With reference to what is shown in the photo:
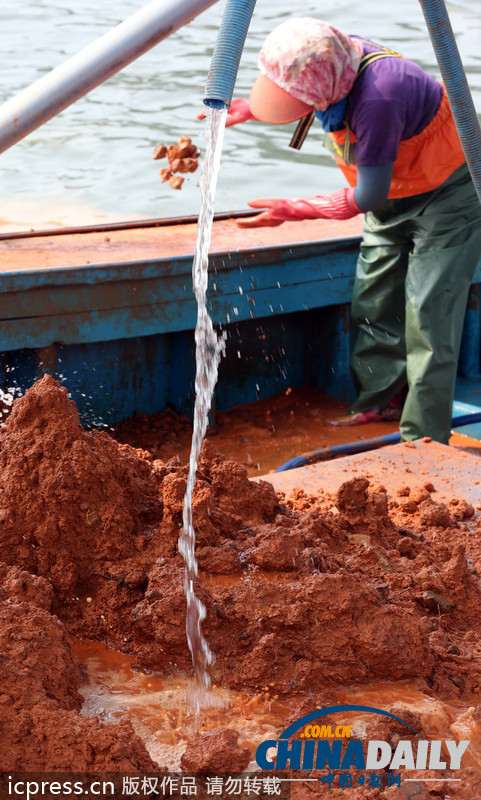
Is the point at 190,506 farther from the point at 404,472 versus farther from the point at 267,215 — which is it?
the point at 267,215

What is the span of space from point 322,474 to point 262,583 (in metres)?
0.98

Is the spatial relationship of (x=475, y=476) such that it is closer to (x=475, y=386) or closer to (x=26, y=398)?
(x=26, y=398)

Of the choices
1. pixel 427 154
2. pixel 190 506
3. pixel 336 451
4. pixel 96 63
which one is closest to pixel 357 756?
pixel 190 506

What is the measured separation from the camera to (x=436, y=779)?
124 cm

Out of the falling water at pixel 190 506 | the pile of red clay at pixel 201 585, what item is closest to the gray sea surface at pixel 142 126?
the falling water at pixel 190 506

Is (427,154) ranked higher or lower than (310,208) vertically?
higher

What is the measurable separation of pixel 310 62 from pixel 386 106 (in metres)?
0.31

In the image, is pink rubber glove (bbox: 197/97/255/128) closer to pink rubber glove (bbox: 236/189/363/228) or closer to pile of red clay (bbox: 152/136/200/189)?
pink rubber glove (bbox: 236/189/363/228)

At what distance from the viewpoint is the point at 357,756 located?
1286mm

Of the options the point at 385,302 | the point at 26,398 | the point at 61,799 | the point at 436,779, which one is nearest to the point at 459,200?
the point at 385,302

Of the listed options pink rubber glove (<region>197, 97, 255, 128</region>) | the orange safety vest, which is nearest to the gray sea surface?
pink rubber glove (<region>197, 97, 255, 128</region>)

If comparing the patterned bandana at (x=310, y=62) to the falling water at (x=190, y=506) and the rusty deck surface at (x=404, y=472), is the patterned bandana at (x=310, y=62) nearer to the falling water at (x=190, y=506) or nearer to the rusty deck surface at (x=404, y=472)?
the falling water at (x=190, y=506)

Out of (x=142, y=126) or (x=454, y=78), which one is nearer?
(x=454, y=78)

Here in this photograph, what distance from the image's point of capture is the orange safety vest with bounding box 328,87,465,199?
3.26 metres
